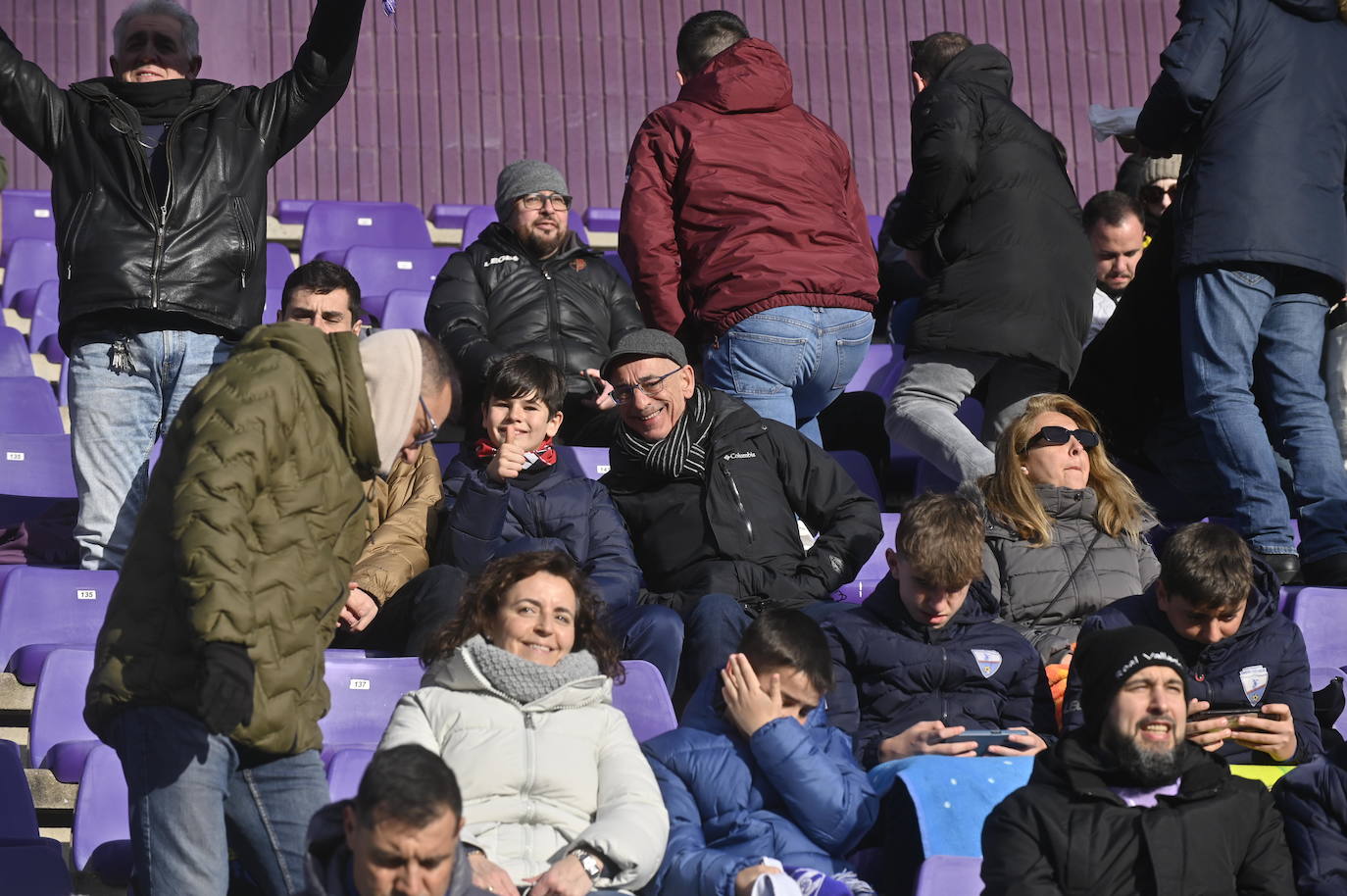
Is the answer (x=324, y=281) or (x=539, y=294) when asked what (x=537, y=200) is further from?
(x=324, y=281)

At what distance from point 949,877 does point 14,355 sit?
4321 mm

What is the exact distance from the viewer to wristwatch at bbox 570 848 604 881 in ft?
11.4

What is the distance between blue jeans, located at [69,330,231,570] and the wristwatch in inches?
77.7

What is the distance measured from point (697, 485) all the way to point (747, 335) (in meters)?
0.67

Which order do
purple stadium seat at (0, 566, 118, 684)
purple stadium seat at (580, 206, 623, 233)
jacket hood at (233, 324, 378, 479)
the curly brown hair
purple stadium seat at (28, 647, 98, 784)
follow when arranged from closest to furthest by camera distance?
jacket hood at (233, 324, 378, 479) < the curly brown hair < purple stadium seat at (28, 647, 98, 784) < purple stadium seat at (0, 566, 118, 684) < purple stadium seat at (580, 206, 623, 233)

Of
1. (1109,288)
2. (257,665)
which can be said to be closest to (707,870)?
(257,665)

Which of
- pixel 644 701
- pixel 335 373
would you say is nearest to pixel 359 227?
pixel 644 701

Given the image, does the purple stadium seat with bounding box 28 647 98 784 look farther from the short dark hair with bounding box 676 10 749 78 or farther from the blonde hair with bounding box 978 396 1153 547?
the short dark hair with bounding box 676 10 749 78

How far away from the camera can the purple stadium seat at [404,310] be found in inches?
276

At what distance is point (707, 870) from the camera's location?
3.59 m

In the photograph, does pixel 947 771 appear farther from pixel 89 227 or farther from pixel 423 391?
pixel 89 227

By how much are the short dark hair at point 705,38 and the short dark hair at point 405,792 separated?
382 centimetres

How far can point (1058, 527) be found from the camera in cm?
496

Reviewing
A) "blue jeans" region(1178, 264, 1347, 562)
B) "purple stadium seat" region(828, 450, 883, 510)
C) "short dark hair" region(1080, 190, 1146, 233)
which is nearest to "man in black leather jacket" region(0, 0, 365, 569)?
"purple stadium seat" region(828, 450, 883, 510)
